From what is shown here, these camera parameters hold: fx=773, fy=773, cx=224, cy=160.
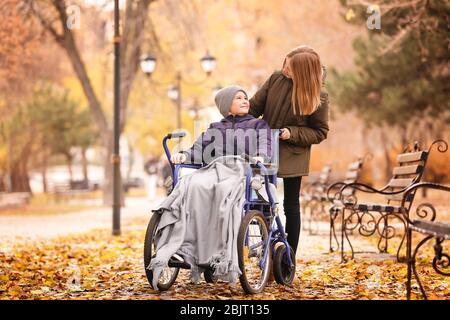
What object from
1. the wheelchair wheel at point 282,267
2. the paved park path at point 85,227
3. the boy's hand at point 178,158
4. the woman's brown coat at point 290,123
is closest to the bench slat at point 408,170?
the paved park path at point 85,227

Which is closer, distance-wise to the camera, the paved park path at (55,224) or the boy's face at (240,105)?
the boy's face at (240,105)

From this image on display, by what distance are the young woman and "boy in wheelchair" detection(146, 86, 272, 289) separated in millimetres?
364

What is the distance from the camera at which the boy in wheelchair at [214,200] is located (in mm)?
5453

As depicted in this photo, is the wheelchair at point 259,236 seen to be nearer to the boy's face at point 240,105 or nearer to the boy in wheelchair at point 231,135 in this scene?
the boy in wheelchair at point 231,135

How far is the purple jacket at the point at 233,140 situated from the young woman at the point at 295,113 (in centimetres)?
28

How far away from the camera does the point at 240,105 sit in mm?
6008

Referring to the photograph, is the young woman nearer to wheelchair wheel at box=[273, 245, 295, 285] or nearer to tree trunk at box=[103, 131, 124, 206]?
wheelchair wheel at box=[273, 245, 295, 285]

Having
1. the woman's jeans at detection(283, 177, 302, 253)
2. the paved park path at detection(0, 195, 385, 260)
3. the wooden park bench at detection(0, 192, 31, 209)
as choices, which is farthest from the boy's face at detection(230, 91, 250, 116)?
the wooden park bench at detection(0, 192, 31, 209)

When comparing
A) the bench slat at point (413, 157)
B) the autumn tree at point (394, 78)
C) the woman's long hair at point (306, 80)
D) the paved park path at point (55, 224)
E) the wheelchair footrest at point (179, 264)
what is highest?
the autumn tree at point (394, 78)

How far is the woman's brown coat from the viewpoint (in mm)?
6250

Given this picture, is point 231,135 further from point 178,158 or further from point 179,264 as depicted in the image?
point 179,264
